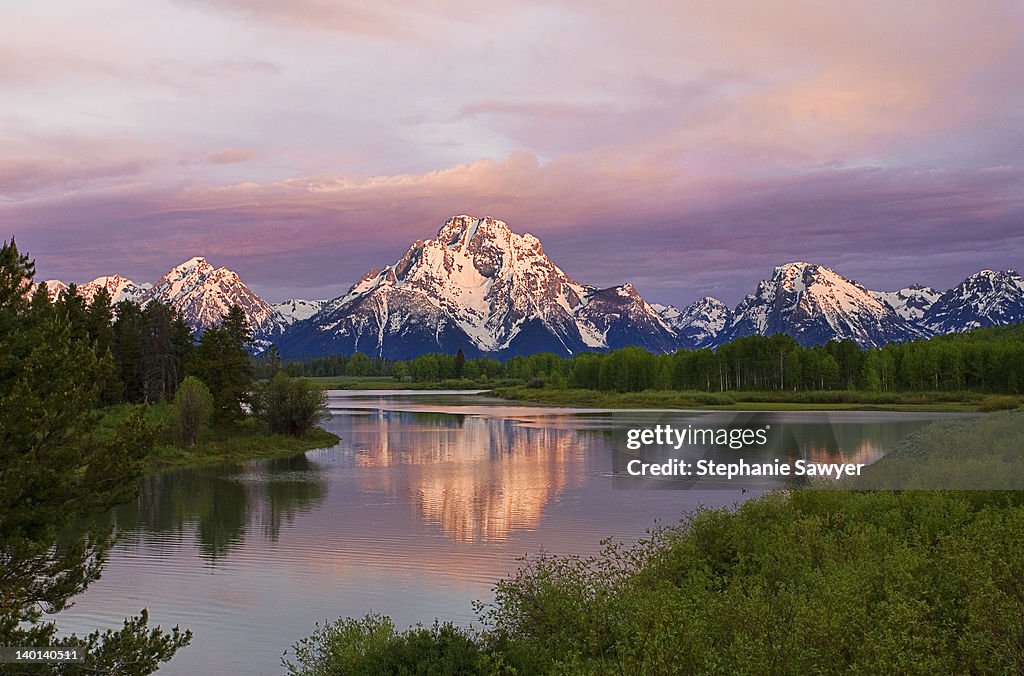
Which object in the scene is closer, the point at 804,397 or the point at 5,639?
the point at 5,639

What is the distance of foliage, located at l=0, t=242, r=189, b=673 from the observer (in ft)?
67.7

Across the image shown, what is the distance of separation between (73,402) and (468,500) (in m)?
35.9

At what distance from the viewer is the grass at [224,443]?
256 feet

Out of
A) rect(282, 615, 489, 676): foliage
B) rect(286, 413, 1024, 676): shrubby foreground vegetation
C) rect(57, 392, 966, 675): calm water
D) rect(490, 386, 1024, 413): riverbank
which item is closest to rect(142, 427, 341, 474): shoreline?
rect(57, 392, 966, 675): calm water

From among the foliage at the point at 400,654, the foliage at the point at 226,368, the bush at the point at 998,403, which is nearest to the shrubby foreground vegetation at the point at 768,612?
the foliage at the point at 400,654

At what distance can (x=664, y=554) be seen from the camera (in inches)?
1139

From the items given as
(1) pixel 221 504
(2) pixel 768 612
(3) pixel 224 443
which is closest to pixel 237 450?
(3) pixel 224 443

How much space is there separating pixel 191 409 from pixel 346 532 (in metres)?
41.5

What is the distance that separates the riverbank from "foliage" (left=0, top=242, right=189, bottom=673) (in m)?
137

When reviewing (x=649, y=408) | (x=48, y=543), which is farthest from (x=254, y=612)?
(x=649, y=408)

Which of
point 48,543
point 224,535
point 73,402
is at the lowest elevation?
point 224,535

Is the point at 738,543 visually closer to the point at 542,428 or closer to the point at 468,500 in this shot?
the point at 468,500

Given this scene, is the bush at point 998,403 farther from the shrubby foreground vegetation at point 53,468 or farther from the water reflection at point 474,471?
the shrubby foreground vegetation at point 53,468

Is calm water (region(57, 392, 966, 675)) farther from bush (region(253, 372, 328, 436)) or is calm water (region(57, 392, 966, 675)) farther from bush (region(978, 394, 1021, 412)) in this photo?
bush (region(978, 394, 1021, 412))
